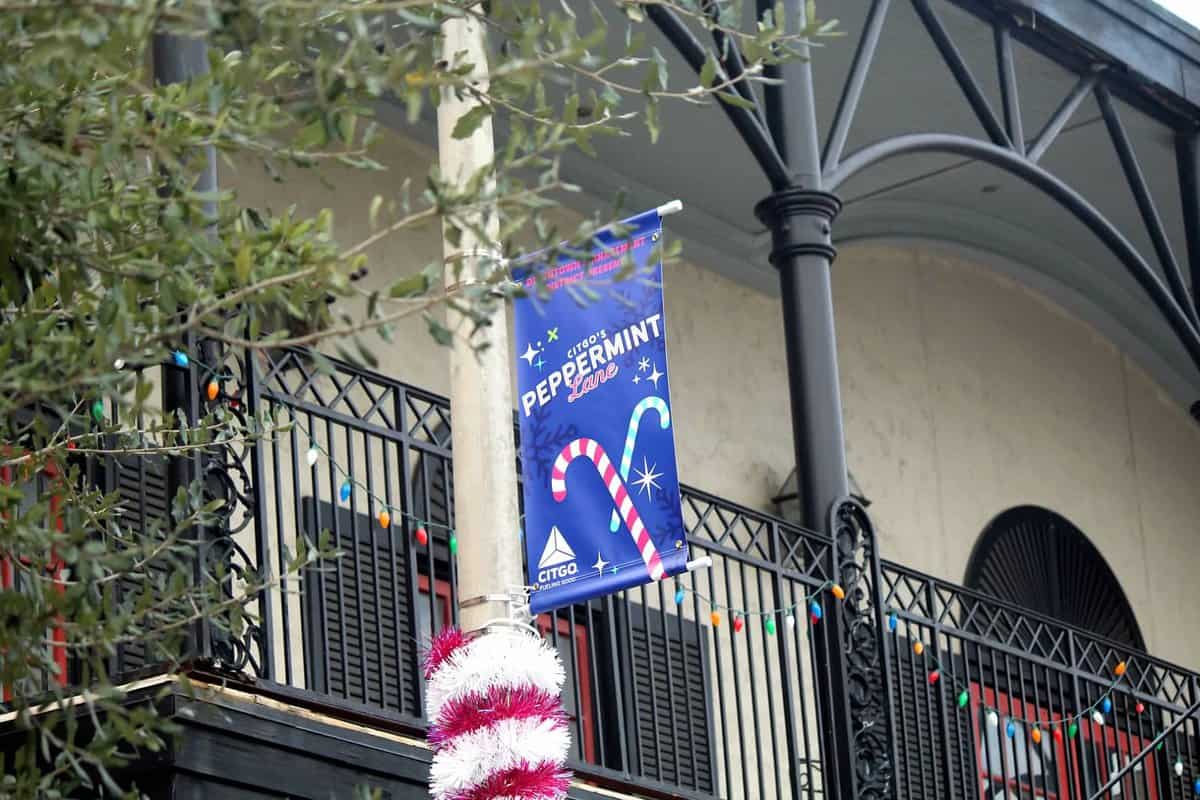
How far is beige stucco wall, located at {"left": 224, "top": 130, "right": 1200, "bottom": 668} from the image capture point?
1286 centimetres

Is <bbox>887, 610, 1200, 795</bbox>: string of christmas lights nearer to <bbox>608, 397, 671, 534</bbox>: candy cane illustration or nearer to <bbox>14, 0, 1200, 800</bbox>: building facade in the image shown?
<bbox>14, 0, 1200, 800</bbox>: building facade

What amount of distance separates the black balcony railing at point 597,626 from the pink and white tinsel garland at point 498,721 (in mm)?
330

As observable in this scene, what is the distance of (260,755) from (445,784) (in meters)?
1.25

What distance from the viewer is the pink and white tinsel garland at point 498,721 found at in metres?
5.49

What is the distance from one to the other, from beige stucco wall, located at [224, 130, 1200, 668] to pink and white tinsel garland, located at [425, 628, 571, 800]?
531 cm

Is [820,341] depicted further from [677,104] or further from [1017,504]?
[1017,504]

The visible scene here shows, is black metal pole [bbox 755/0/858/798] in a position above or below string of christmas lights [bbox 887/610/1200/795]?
above

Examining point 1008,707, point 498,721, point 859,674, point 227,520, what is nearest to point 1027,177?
point 1008,707

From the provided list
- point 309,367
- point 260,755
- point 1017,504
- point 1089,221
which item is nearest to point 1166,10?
point 1089,221

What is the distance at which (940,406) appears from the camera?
14.9 metres

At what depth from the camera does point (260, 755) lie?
6.61 m

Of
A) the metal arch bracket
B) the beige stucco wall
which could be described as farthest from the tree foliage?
the beige stucco wall

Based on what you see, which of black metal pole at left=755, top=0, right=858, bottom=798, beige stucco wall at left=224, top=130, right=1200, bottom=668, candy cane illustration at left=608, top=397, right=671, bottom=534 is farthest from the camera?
beige stucco wall at left=224, top=130, right=1200, bottom=668

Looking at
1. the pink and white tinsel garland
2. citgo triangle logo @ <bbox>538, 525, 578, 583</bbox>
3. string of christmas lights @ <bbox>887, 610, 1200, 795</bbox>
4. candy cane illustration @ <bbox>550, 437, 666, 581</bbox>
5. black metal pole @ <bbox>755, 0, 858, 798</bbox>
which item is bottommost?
the pink and white tinsel garland
